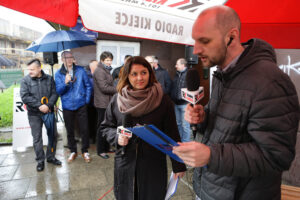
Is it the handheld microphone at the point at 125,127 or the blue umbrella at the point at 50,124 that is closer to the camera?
the handheld microphone at the point at 125,127

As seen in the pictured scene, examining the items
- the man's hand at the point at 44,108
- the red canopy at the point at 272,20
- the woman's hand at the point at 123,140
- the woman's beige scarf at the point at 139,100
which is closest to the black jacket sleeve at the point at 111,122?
the woman's beige scarf at the point at 139,100

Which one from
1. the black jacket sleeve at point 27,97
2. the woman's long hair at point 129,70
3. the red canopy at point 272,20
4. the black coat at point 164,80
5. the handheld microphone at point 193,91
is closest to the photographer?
the handheld microphone at point 193,91

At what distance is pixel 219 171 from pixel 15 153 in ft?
17.9

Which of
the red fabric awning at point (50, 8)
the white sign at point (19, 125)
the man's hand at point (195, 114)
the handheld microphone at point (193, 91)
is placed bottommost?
the white sign at point (19, 125)

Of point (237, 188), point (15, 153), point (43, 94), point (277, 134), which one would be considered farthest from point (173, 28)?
point (15, 153)

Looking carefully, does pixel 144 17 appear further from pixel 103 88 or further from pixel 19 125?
pixel 19 125

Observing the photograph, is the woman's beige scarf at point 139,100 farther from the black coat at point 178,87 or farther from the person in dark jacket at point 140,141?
the black coat at point 178,87

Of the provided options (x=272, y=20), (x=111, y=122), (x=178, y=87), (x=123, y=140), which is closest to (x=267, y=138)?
(x=123, y=140)

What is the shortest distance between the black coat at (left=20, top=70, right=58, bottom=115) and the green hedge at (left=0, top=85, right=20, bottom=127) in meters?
4.05

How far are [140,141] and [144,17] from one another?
46.6 inches

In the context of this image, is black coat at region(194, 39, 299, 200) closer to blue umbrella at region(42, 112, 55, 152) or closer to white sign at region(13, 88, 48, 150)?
blue umbrella at region(42, 112, 55, 152)

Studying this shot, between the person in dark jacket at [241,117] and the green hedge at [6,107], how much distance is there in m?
7.81

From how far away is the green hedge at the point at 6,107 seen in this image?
6982mm

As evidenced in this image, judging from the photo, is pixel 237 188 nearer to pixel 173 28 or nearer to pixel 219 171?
pixel 219 171
